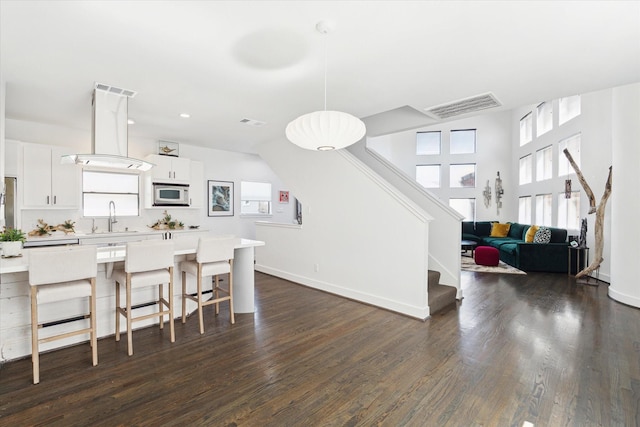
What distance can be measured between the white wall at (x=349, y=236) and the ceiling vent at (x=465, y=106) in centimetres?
115

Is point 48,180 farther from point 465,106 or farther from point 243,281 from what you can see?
point 465,106

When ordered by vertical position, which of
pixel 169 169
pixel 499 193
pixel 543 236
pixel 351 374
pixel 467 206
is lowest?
pixel 351 374

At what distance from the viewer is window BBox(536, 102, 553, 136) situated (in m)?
7.23

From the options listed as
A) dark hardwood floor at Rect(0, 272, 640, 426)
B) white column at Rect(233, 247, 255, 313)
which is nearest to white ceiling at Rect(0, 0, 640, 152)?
white column at Rect(233, 247, 255, 313)

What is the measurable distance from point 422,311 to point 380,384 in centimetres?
153

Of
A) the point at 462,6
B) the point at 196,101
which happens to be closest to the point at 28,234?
the point at 196,101

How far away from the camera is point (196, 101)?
145 inches

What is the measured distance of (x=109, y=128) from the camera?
133 inches

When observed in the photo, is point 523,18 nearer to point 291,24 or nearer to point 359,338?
point 291,24

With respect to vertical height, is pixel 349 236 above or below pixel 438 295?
above

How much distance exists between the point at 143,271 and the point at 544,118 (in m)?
9.27

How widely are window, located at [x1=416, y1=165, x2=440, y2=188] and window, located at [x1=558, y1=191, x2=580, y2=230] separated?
12.7 feet

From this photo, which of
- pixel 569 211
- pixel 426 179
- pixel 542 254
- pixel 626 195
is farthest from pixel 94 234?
pixel 426 179

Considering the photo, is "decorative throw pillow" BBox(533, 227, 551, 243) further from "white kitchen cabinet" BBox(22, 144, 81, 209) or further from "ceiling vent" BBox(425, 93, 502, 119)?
"white kitchen cabinet" BBox(22, 144, 81, 209)
